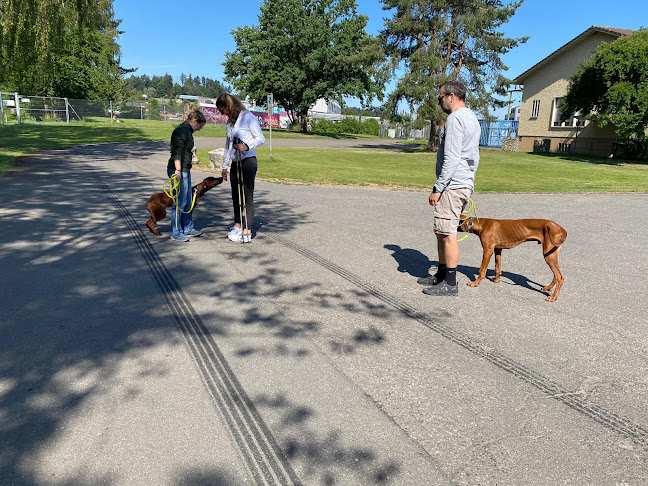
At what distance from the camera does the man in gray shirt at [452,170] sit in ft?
14.5

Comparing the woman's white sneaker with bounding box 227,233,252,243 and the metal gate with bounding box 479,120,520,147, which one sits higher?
the metal gate with bounding box 479,120,520,147

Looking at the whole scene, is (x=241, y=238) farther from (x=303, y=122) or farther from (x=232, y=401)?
(x=303, y=122)

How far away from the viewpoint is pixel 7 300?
4180 millimetres

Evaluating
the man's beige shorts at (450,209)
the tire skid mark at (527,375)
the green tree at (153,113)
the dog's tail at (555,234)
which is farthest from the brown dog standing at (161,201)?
the green tree at (153,113)

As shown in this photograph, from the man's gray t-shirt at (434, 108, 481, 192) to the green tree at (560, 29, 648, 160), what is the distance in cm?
2486

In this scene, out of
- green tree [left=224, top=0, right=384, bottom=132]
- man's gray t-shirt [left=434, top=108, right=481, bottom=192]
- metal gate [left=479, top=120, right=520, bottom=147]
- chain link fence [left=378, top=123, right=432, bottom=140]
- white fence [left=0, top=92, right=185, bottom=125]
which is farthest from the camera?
chain link fence [left=378, top=123, right=432, bottom=140]

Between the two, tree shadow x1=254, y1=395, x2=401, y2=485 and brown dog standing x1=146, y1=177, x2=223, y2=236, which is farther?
brown dog standing x1=146, y1=177, x2=223, y2=236

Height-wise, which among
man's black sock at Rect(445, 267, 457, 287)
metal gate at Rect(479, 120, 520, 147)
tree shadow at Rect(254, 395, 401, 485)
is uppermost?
metal gate at Rect(479, 120, 520, 147)

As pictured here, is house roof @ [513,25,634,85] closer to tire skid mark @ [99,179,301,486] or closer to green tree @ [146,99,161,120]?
tire skid mark @ [99,179,301,486]

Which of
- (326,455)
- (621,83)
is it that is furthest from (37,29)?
(621,83)

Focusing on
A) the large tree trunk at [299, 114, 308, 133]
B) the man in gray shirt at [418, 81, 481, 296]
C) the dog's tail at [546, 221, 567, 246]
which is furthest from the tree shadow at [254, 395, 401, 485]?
the large tree trunk at [299, 114, 308, 133]

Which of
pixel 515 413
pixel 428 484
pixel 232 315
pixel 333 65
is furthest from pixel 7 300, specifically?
pixel 333 65

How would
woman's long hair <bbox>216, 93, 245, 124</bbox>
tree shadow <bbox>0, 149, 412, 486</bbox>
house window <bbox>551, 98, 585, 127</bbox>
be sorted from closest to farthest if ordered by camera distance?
tree shadow <bbox>0, 149, 412, 486</bbox> < woman's long hair <bbox>216, 93, 245, 124</bbox> < house window <bbox>551, 98, 585, 127</bbox>

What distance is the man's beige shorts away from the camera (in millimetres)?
4578
